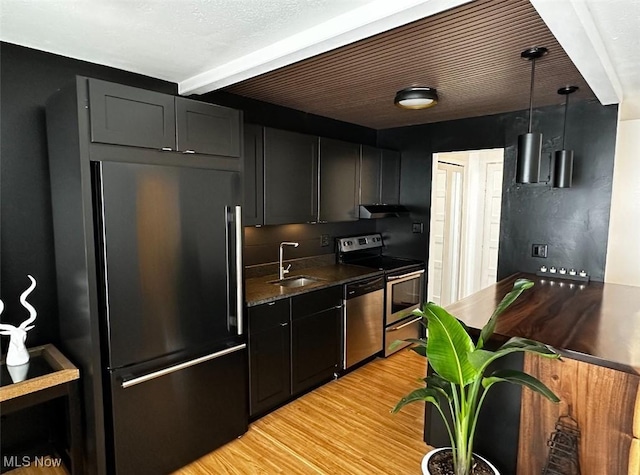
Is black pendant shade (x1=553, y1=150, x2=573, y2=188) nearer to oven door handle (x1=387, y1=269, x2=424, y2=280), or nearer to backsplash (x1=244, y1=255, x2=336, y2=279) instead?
oven door handle (x1=387, y1=269, x2=424, y2=280)

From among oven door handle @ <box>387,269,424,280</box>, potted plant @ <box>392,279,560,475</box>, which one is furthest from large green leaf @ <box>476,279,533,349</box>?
oven door handle @ <box>387,269,424,280</box>

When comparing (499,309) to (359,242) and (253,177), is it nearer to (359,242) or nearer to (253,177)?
(253,177)

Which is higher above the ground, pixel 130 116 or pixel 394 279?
pixel 130 116

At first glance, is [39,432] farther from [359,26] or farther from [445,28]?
[445,28]

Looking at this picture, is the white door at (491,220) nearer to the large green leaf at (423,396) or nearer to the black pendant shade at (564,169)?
the black pendant shade at (564,169)

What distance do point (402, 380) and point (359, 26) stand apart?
2909 mm

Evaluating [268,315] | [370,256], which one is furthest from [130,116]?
[370,256]

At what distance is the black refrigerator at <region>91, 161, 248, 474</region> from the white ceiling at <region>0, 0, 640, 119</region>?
2.24 feet

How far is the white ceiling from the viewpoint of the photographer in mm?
1616

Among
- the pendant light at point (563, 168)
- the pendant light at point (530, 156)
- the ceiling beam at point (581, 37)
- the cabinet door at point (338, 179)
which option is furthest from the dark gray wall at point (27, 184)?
the pendant light at point (563, 168)

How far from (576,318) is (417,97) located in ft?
5.93

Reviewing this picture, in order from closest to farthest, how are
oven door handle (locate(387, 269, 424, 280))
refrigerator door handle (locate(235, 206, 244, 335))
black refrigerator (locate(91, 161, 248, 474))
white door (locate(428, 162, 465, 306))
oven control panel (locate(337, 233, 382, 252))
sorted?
black refrigerator (locate(91, 161, 248, 474)) → refrigerator door handle (locate(235, 206, 244, 335)) → oven door handle (locate(387, 269, 424, 280)) → oven control panel (locate(337, 233, 382, 252)) → white door (locate(428, 162, 465, 306))

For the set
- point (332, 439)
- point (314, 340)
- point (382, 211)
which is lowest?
point (332, 439)

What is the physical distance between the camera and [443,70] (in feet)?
8.01
